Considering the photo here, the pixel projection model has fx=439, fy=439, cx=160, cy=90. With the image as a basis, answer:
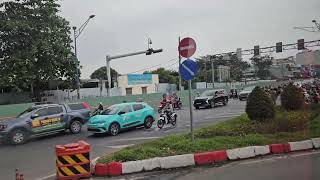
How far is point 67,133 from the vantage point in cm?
2242

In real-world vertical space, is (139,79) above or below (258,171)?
above

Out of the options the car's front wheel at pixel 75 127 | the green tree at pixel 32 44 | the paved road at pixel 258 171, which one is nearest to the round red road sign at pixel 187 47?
the paved road at pixel 258 171

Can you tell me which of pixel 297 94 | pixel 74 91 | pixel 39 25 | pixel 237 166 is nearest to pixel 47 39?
pixel 39 25

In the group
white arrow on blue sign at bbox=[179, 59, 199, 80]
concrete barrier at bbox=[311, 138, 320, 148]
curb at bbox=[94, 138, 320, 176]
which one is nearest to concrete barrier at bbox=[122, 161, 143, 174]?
curb at bbox=[94, 138, 320, 176]

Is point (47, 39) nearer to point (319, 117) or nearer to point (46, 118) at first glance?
point (46, 118)

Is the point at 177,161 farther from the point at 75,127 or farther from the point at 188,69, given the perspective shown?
the point at 75,127

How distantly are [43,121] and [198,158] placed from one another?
11409 mm

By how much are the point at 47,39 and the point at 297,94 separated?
2639 centimetres

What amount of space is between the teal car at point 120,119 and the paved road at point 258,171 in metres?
9.77

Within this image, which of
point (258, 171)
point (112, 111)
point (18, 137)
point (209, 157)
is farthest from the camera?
point (112, 111)

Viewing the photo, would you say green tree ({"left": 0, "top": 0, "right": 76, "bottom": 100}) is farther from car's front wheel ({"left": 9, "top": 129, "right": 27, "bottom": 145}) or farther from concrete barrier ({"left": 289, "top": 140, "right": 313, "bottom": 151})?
concrete barrier ({"left": 289, "top": 140, "right": 313, "bottom": 151})

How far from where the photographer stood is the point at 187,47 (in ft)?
39.3

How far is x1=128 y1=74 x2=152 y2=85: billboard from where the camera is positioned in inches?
2817

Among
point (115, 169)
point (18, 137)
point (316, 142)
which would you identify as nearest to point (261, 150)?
point (316, 142)
